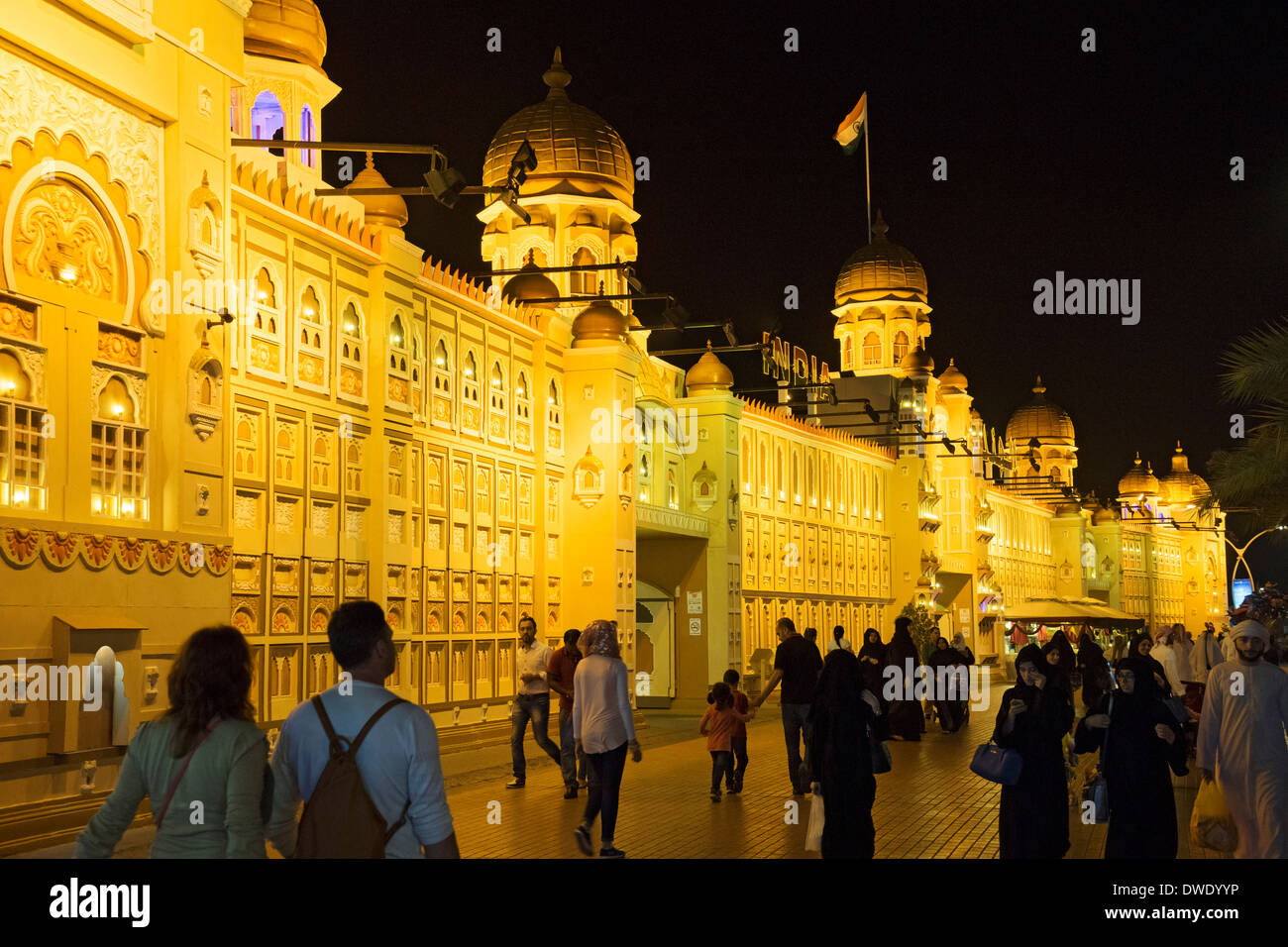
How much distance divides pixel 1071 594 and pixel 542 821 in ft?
229

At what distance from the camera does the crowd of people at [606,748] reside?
4.86m

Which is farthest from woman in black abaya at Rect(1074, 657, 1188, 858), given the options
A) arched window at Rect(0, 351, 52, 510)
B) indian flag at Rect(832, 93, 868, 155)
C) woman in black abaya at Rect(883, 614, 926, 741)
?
indian flag at Rect(832, 93, 868, 155)

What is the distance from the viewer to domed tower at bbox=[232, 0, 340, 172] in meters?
23.1

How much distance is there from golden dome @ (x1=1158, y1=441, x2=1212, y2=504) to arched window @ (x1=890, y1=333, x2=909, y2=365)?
55.1 meters

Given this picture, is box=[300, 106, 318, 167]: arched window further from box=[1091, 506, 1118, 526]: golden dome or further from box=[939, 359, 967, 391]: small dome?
box=[1091, 506, 1118, 526]: golden dome

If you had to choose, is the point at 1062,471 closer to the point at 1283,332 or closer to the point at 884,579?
the point at 884,579

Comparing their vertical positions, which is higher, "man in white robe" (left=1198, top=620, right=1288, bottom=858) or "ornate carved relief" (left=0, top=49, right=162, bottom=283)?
"ornate carved relief" (left=0, top=49, right=162, bottom=283)

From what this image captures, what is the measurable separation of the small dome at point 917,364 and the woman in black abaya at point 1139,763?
44.5 m

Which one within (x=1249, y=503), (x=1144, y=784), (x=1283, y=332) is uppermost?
(x=1283, y=332)

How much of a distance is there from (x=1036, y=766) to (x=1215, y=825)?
112cm

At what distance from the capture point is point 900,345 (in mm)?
56469

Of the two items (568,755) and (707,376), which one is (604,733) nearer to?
(568,755)

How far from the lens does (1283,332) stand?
13258 millimetres
